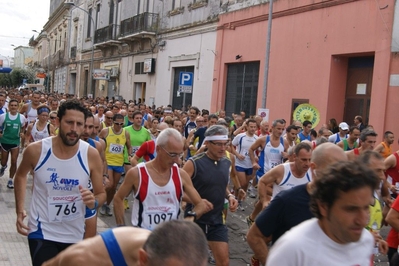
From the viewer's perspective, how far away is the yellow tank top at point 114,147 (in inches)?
392

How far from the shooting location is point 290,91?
18.9 metres

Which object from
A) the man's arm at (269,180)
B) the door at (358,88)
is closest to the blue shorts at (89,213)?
the man's arm at (269,180)

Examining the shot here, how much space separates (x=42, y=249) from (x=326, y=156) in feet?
7.56

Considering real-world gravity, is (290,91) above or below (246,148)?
above

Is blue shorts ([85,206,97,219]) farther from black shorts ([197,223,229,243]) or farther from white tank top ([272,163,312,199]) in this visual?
white tank top ([272,163,312,199])

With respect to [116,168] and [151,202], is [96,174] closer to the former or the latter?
[151,202]

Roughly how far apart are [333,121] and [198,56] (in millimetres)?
10773

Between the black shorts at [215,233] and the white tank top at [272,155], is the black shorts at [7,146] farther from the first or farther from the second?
the black shorts at [215,233]

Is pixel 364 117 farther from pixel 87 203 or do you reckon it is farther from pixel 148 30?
pixel 148 30

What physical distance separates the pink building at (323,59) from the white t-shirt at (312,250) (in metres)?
12.7

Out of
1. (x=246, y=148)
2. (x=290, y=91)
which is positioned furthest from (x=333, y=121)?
(x=246, y=148)

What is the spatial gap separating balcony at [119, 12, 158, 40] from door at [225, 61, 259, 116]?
857cm

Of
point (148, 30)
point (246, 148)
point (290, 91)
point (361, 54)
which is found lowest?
point (246, 148)

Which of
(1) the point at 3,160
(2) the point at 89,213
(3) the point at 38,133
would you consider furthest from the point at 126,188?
(1) the point at 3,160
